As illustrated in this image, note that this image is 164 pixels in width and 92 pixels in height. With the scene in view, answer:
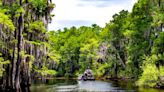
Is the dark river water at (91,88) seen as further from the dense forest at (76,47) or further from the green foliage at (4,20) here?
the green foliage at (4,20)

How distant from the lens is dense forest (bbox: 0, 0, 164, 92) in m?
29.1

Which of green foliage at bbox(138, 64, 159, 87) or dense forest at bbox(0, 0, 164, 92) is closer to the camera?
dense forest at bbox(0, 0, 164, 92)

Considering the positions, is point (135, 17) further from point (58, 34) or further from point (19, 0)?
point (58, 34)

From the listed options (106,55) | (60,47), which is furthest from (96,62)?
(60,47)

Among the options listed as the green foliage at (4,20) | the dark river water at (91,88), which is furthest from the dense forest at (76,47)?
the dark river water at (91,88)

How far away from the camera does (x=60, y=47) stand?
9425 centimetres

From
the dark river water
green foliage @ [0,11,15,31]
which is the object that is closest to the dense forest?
green foliage @ [0,11,15,31]

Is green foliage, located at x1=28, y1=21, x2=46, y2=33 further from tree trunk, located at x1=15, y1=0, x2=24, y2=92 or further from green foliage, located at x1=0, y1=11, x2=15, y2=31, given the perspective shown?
green foliage, located at x1=0, y1=11, x2=15, y2=31

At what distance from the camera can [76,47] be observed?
297 feet

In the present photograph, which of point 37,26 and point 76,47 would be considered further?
point 76,47

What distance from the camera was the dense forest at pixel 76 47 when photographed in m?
29.1

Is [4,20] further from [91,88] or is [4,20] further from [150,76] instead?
[150,76]

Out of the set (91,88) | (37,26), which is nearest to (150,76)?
(91,88)

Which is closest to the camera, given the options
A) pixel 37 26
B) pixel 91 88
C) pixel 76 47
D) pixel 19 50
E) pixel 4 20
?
pixel 4 20
